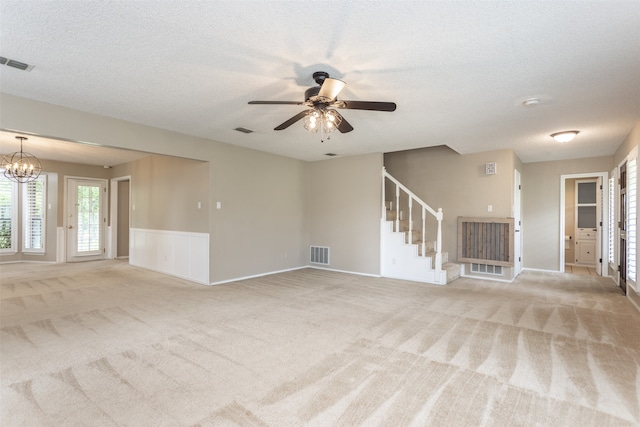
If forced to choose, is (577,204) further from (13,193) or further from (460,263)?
(13,193)

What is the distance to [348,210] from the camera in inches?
266

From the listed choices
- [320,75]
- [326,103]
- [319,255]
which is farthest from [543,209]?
[320,75]

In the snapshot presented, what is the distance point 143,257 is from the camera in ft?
23.1

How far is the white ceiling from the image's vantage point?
6.59ft

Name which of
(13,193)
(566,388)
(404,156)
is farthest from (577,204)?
(13,193)

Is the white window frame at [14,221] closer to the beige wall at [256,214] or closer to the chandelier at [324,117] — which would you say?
the beige wall at [256,214]

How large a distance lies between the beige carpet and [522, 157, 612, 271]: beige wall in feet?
7.09

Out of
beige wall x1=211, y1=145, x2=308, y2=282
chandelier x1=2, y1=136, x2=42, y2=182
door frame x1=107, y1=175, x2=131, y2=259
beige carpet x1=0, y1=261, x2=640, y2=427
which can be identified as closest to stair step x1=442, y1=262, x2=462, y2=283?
beige carpet x1=0, y1=261, x2=640, y2=427

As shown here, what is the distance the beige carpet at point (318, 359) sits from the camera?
1.93 metres

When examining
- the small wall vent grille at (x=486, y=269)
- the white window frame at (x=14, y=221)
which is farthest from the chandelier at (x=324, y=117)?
the white window frame at (x=14, y=221)

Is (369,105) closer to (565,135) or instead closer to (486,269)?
(565,135)

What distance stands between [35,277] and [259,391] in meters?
6.29

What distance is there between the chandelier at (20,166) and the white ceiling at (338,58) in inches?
159

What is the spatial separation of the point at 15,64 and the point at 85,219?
6.83m
